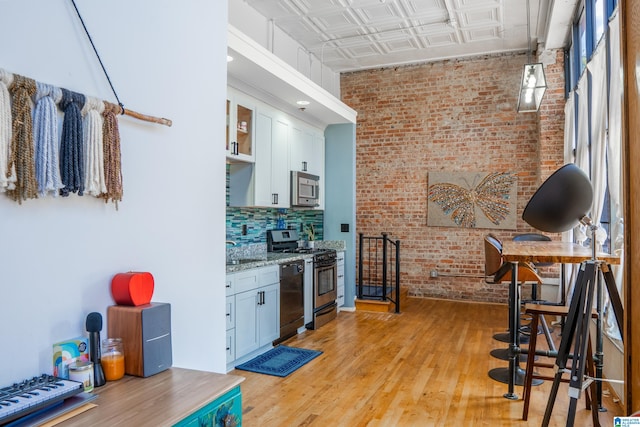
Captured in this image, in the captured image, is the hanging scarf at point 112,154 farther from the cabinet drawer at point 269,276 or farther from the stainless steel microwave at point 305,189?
the stainless steel microwave at point 305,189

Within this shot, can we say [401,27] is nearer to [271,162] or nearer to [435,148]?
[435,148]

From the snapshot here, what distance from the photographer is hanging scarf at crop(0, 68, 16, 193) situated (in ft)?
4.30

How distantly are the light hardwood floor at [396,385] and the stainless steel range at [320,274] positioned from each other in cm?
23

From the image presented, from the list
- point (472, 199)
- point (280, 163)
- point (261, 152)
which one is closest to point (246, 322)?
point (261, 152)

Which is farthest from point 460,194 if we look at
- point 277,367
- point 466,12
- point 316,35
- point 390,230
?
point 277,367

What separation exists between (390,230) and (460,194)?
4.03 ft

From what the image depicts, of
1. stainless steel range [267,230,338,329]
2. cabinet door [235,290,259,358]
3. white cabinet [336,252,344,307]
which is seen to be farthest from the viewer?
white cabinet [336,252,344,307]

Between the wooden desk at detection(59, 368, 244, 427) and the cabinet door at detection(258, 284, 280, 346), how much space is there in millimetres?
2665

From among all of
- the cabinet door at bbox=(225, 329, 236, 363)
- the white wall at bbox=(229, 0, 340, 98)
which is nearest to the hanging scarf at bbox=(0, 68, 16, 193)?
the cabinet door at bbox=(225, 329, 236, 363)

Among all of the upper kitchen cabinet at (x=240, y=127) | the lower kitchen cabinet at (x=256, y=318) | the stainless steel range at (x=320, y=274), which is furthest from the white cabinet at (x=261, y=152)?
the lower kitchen cabinet at (x=256, y=318)

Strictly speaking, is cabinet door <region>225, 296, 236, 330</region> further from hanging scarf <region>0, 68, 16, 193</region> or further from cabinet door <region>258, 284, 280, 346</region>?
hanging scarf <region>0, 68, 16, 193</region>

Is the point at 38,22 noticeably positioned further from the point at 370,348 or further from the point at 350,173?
the point at 350,173

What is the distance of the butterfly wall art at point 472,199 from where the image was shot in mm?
6730

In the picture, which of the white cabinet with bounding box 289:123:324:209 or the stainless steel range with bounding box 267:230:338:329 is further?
the white cabinet with bounding box 289:123:324:209
